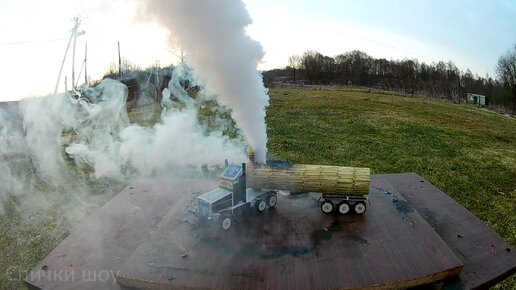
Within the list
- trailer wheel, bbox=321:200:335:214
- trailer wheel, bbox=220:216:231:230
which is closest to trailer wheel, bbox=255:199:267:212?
trailer wheel, bbox=220:216:231:230

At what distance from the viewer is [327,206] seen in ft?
16.5

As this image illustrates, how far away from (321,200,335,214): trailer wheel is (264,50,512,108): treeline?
1401 inches

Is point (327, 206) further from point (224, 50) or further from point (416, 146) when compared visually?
point (416, 146)

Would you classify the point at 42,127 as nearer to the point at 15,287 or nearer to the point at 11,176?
the point at 11,176

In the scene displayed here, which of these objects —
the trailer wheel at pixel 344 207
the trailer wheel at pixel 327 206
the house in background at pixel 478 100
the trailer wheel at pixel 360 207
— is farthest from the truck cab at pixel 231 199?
the house in background at pixel 478 100

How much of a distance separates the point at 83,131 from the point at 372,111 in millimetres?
13064

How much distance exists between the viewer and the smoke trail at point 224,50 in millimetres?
4945

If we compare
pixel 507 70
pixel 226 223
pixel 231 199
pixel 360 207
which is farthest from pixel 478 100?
pixel 226 223

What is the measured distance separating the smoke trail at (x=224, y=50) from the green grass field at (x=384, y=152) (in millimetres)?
3916

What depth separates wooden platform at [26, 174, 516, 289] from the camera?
3711mm

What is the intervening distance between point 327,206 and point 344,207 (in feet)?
0.66

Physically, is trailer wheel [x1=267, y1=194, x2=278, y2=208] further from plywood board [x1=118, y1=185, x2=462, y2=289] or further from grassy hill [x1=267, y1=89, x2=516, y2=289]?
grassy hill [x1=267, y1=89, x2=516, y2=289]

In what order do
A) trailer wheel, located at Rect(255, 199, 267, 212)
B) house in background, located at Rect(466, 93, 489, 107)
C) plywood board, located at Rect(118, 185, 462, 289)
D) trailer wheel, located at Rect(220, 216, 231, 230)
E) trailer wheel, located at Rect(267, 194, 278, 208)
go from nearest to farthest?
plywood board, located at Rect(118, 185, 462, 289) → trailer wheel, located at Rect(220, 216, 231, 230) → trailer wheel, located at Rect(255, 199, 267, 212) → trailer wheel, located at Rect(267, 194, 278, 208) → house in background, located at Rect(466, 93, 489, 107)

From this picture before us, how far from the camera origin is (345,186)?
5.06 meters
